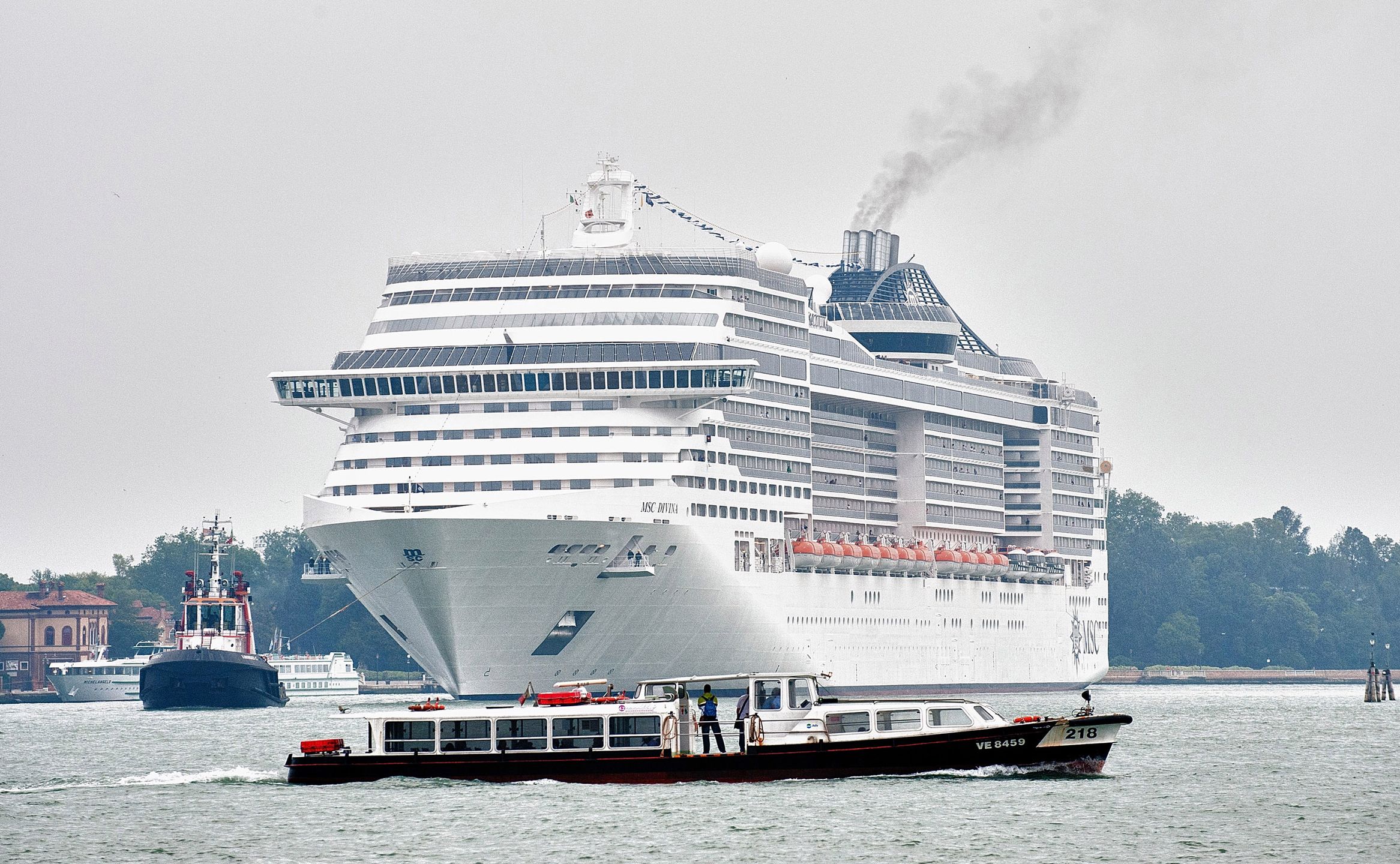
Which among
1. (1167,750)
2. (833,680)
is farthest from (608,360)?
(1167,750)

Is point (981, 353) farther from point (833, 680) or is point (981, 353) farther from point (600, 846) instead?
point (600, 846)

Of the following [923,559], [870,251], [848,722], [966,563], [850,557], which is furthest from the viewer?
[870,251]

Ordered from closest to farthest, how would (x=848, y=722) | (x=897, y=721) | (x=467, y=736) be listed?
1. (x=848, y=722)
2. (x=467, y=736)
3. (x=897, y=721)

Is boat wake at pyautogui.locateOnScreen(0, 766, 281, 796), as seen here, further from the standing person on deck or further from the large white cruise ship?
the large white cruise ship

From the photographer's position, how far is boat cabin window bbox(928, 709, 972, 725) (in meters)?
64.9

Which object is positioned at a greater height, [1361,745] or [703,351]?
[703,351]

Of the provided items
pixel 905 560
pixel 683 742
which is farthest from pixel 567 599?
pixel 683 742

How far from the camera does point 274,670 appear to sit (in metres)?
139

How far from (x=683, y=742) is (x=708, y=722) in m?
0.89

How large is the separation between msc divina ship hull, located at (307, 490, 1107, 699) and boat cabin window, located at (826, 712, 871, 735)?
3625cm

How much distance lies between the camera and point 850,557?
127 metres

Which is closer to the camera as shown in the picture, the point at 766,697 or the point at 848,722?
the point at 766,697

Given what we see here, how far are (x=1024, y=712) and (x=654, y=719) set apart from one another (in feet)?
184

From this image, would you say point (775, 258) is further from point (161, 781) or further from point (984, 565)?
point (161, 781)
